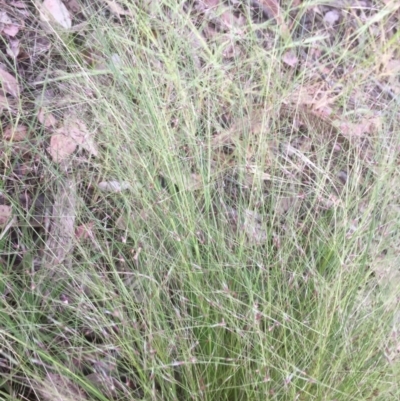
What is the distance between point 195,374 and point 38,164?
1.95 feet

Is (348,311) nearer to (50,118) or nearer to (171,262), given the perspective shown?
(171,262)

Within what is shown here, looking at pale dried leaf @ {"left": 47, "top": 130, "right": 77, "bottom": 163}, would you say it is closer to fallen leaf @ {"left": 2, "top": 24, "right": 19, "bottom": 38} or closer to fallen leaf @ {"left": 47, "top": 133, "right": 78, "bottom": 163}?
fallen leaf @ {"left": 47, "top": 133, "right": 78, "bottom": 163}

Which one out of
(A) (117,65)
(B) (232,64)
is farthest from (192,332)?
(B) (232,64)

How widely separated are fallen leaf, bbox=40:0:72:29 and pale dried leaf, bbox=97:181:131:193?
45 cm

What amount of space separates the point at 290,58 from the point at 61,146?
2.39 feet

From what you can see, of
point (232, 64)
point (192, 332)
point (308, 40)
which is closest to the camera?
point (192, 332)

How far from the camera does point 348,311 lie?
1259 mm

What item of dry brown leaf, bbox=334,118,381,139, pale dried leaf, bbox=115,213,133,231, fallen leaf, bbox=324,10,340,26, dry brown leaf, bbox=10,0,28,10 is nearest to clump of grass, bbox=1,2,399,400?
pale dried leaf, bbox=115,213,133,231

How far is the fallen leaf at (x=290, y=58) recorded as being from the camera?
70.4 inches

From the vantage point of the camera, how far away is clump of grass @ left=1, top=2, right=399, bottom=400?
120 cm

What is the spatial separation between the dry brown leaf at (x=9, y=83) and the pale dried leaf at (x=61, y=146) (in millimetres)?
163

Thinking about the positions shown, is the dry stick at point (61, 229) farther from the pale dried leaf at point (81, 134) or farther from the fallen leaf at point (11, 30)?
the fallen leaf at point (11, 30)

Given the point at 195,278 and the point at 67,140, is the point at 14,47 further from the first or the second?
the point at 195,278

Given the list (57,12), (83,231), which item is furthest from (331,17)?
(83,231)
